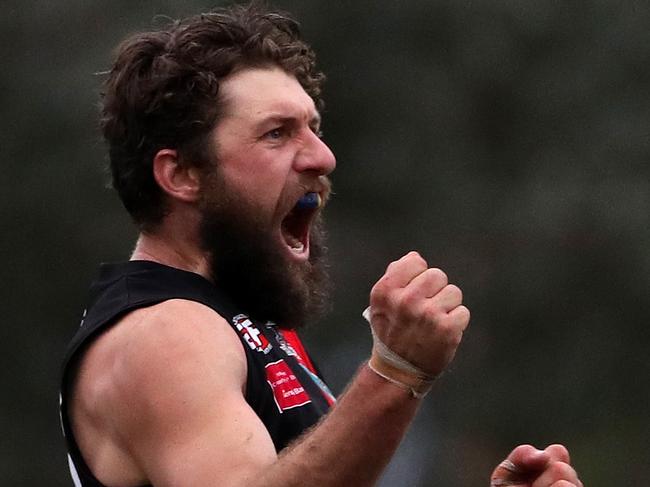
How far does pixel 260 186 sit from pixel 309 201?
0.50ft

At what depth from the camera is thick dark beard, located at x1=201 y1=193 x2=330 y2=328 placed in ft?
11.1

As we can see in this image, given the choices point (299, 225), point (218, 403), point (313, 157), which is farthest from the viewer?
point (299, 225)

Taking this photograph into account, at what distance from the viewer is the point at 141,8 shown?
33.9 feet

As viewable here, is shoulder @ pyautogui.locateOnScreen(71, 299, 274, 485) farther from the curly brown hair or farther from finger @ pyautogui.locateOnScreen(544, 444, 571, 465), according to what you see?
finger @ pyautogui.locateOnScreen(544, 444, 571, 465)

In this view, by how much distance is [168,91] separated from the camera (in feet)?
11.2

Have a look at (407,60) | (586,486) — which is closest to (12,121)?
(407,60)

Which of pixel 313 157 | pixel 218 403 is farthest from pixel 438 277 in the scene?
pixel 313 157

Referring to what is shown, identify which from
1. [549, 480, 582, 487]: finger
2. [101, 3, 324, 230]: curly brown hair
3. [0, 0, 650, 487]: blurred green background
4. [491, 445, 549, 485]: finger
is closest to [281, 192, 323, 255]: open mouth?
[101, 3, 324, 230]: curly brown hair

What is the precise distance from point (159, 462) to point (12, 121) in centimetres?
799

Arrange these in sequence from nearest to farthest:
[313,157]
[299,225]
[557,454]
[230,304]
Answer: [557,454]
[230,304]
[313,157]
[299,225]

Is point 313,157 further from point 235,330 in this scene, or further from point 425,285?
point 425,285

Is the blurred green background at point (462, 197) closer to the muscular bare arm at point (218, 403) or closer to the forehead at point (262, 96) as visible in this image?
the forehead at point (262, 96)

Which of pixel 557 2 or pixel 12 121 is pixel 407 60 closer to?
pixel 557 2

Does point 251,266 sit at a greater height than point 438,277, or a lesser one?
lesser
